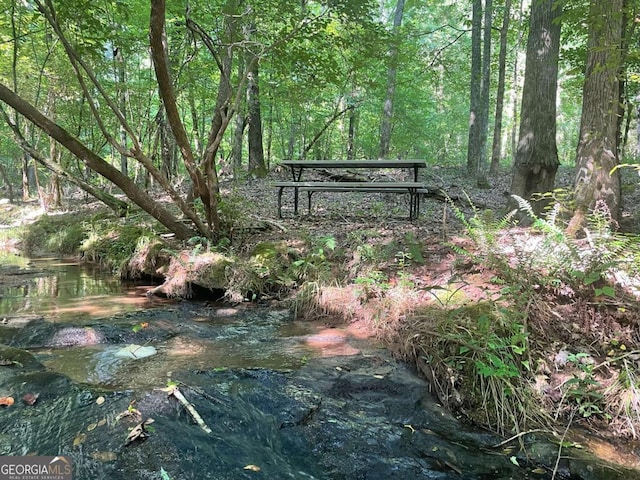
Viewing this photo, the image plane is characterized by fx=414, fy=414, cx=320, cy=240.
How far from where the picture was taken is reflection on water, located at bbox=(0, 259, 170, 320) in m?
4.99

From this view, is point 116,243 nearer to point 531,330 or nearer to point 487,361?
point 487,361

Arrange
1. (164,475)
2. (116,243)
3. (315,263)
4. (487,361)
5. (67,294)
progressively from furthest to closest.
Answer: (116,243)
(67,294)
(315,263)
(487,361)
(164,475)

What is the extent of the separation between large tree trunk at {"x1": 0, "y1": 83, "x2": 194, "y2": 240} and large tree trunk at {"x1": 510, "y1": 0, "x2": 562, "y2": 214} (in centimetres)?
518

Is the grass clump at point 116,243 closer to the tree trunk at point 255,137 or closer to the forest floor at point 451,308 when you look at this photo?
the forest floor at point 451,308

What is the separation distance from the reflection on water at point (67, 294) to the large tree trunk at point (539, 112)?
5.40 m

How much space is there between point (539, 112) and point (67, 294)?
7128 millimetres

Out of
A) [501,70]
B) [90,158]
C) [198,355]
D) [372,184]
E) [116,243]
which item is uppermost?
[501,70]

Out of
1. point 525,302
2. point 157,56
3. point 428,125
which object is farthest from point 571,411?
point 428,125

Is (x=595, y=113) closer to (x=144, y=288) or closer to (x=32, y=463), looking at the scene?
(x=32, y=463)

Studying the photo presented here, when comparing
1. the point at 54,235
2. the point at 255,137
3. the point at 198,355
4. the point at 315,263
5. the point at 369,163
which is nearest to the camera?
the point at 198,355

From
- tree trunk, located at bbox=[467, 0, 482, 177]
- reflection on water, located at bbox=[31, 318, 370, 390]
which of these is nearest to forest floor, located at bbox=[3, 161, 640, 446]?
reflection on water, located at bbox=[31, 318, 370, 390]

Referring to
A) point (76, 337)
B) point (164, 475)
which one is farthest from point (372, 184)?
point (164, 475)

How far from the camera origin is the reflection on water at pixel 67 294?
4988 millimetres

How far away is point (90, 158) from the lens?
18.4 feet
